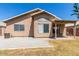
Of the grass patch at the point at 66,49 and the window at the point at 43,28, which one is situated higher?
the window at the point at 43,28

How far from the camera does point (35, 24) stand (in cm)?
1908

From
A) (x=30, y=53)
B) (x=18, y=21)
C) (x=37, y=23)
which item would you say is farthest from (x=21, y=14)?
(x=30, y=53)

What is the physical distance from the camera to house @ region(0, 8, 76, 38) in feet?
62.7

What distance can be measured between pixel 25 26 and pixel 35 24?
147cm

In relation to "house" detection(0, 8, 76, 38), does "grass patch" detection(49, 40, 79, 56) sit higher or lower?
lower

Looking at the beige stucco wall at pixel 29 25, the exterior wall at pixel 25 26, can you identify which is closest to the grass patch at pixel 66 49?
the beige stucco wall at pixel 29 25

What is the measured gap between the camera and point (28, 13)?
19.9 metres

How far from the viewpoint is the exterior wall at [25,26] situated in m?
19.6

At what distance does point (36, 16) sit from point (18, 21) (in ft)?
7.31

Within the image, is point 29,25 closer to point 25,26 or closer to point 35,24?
point 25,26

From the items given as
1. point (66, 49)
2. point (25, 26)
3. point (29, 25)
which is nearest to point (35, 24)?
point (29, 25)

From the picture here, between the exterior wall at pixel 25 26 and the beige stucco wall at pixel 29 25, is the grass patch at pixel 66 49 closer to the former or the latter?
the beige stucco wall at pixel 29 25

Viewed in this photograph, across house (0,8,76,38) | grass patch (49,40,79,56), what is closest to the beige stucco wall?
house (0,8,76,38)

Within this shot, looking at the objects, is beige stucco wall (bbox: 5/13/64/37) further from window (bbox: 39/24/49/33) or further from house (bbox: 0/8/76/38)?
window (bbox: 39/24/49/33)
